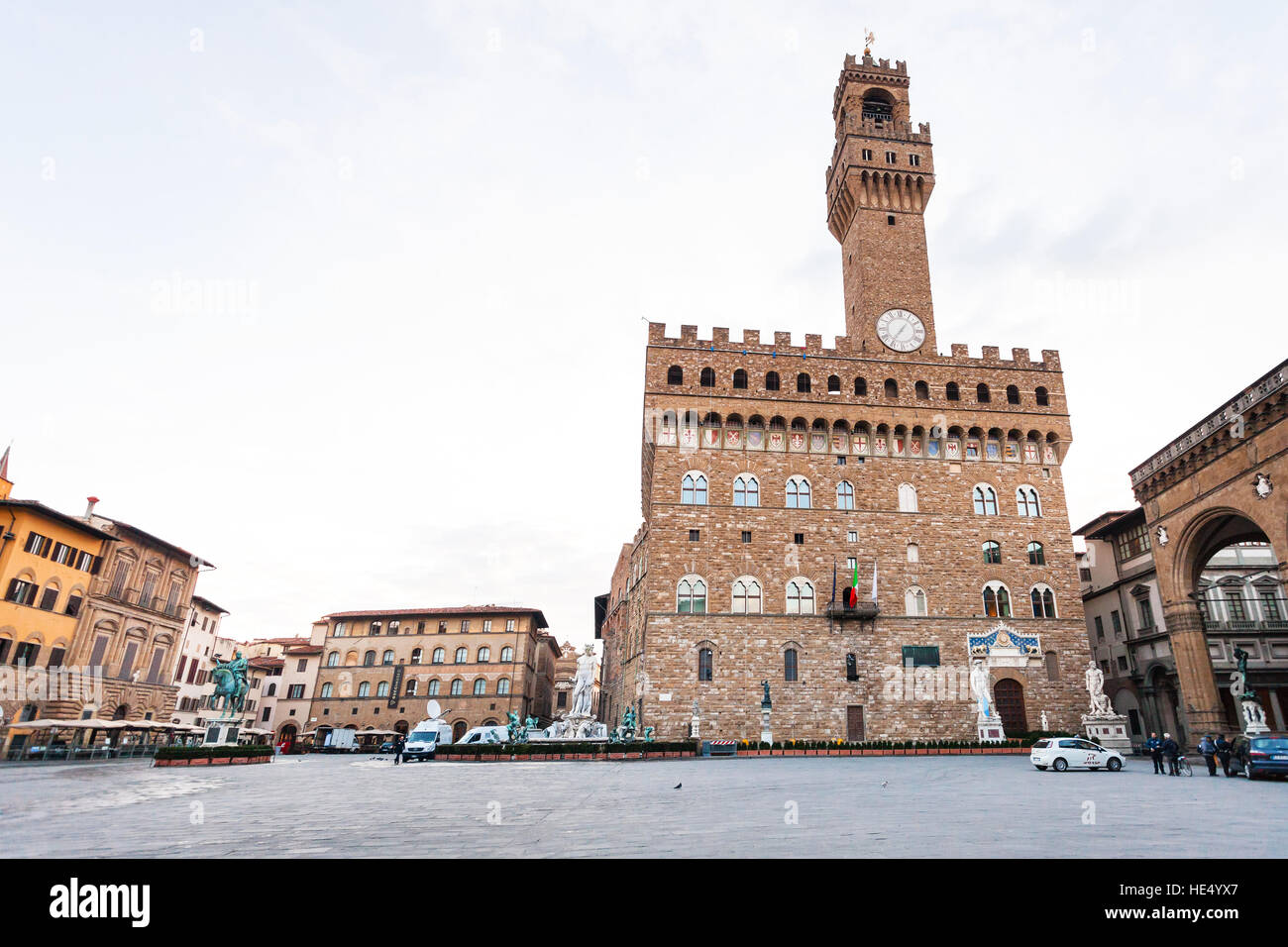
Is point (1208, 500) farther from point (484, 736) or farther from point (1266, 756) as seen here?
point (484, 736)

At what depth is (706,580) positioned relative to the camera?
3167cm

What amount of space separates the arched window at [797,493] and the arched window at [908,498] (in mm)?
4836

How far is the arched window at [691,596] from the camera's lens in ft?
103

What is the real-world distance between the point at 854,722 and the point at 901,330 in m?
20.6

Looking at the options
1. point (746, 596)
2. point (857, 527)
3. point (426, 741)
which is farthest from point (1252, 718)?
point (426, 741)

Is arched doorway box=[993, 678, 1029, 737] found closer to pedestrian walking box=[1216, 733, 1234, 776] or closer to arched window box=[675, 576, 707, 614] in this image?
pedestrian walking box=[1216, 733, 1234, 776]

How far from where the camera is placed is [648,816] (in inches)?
357

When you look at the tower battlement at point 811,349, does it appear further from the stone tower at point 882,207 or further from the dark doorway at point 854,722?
the dark doorway at point 854,722

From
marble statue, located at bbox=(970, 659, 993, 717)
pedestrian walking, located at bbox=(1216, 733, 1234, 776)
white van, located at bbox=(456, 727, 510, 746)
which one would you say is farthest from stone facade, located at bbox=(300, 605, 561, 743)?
pedestrian walking, located at bbox=(1216, 733, 1234, 776)

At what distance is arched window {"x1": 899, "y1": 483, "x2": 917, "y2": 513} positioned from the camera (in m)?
33.6

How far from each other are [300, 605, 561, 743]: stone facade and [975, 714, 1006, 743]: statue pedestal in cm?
3403

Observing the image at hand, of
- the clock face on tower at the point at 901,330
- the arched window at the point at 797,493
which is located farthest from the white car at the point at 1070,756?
the clock face on tower at the point at 901,330
